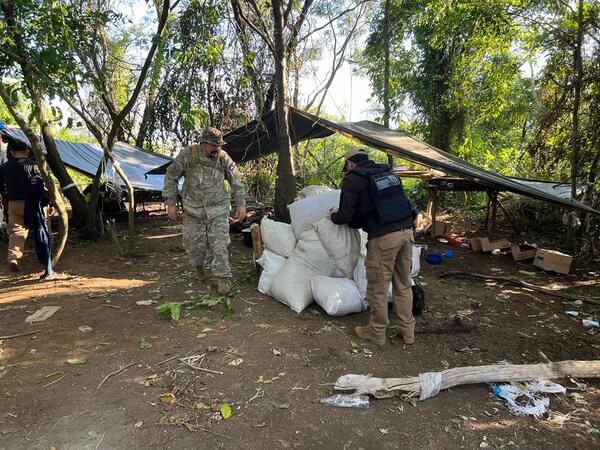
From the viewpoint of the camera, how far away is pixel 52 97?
9.08ft

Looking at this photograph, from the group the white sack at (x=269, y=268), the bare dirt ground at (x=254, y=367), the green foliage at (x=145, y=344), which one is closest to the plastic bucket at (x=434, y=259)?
the bare dirt ground at (x=254, y=367)

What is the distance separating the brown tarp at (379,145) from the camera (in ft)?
12.2

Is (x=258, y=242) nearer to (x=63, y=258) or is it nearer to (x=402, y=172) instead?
(x=63, y=258)

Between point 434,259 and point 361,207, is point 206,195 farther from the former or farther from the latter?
point 434,259

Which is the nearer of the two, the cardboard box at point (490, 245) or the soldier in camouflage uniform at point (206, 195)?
the soldier in camouflage uniform at point (206, 195)

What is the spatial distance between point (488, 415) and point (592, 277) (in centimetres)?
336

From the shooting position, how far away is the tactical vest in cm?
257

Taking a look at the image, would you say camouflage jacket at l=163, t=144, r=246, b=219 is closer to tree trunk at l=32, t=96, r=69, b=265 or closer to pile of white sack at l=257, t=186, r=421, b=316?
pile of white sack at l=257, t=186, r=421, b=316

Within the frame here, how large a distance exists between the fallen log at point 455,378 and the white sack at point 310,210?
67.9 inches

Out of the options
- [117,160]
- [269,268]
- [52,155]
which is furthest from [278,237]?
[117,160]

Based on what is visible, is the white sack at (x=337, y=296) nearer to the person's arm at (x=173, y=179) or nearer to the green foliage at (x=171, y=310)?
the green foliage at (x=171, y=310)

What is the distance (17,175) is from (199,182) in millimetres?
2066

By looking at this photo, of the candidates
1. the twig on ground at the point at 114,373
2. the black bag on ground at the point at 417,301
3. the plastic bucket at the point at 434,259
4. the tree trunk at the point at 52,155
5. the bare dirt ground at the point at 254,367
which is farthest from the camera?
the plastic bucket at the point at 434,259

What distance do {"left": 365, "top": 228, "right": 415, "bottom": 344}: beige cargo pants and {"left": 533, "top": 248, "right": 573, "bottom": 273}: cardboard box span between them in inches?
109
